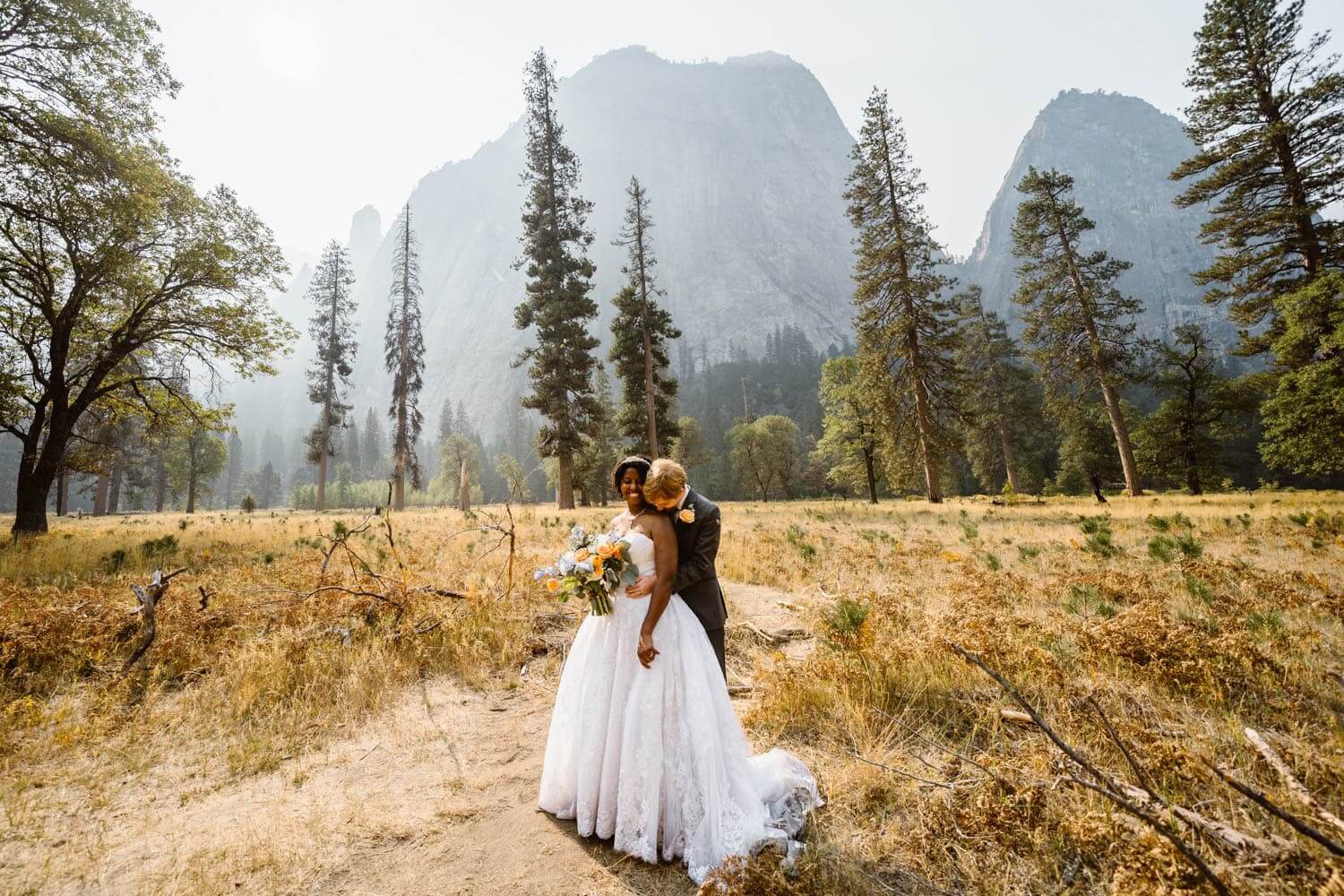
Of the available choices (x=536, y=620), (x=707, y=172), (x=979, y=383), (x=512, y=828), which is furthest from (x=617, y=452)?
(x=707, y=172)

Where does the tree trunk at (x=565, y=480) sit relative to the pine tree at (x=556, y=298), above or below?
below

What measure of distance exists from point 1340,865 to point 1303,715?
2.43 metres

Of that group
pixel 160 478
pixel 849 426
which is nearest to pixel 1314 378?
pixel 849 426

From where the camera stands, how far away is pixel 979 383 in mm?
40125

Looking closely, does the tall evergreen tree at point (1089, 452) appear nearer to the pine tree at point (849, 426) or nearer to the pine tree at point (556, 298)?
the pine tree at point (849, 426)

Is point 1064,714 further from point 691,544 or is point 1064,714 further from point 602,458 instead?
point 602,458

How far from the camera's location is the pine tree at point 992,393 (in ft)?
131

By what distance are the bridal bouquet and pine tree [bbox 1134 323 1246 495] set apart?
4159 cm

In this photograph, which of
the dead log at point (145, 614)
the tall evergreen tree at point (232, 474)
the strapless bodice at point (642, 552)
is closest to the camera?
the strapless bodice at point (642, 552)

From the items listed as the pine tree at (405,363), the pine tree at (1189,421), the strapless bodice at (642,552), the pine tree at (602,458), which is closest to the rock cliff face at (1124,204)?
the pine tree at (1189,421)

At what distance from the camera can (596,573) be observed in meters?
3.15

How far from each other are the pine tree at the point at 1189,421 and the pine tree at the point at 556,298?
36.1 m

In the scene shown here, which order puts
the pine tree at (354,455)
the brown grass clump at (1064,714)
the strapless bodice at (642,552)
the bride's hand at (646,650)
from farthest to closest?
1. the pine tree at (354,455)
2. the strapless bodice at (642,552)
3. the bride's hand at (646,650)
4. the brown grass clump at (1064,714)

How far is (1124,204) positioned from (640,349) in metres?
186
